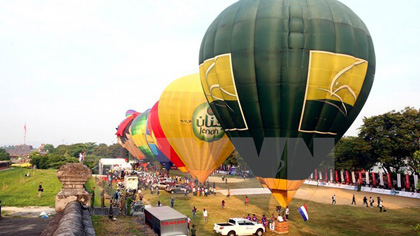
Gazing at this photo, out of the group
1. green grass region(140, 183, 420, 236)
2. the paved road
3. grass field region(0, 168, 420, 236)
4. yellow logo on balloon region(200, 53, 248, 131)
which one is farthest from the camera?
green grass region(140, 183, 420, 236)

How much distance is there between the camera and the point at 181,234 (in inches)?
668

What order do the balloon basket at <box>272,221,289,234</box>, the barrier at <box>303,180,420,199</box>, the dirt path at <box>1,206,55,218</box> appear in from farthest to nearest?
the barrier at <box>303,180,420,199</box> < the balloon basket at <box>272,221,289,234</box> < the dirt path at <box>1,206,55,218</box>

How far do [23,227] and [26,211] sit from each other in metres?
13.3

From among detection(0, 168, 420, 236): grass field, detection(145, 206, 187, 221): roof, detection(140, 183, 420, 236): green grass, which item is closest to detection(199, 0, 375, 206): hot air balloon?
detection(140, 183, 420, 236): green grass

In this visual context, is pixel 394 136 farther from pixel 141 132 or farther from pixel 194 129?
pixel 141 132

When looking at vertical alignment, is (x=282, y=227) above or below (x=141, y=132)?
below

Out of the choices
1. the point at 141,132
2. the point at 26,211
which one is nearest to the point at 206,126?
the point at 26,211

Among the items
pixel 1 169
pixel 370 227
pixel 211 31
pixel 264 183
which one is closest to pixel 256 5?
pixel 211 31

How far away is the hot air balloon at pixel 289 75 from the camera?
2236cm

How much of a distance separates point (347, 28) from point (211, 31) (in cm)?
1015

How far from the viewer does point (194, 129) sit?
1529 inches

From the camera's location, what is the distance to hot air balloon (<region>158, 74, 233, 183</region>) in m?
38.6

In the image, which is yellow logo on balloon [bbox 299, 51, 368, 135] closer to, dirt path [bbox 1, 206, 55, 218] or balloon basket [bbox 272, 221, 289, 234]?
balloon basket [bbox 272, 221, 289, 234]

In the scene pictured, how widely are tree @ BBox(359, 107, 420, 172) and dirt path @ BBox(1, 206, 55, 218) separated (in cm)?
4822
